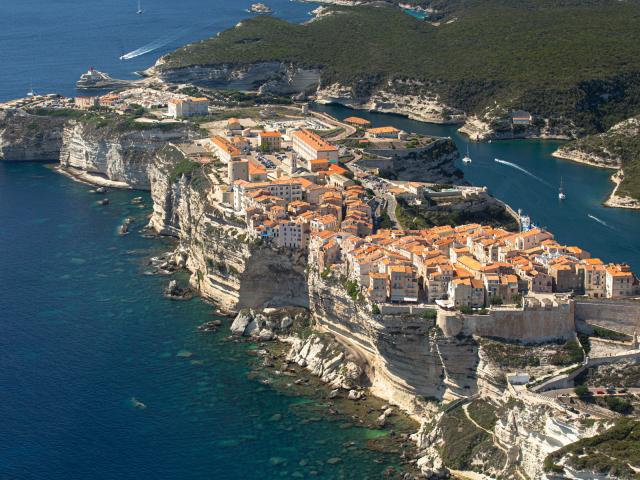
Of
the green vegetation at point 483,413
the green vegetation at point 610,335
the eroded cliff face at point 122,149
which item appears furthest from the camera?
the eroded cliff face at point 122,149

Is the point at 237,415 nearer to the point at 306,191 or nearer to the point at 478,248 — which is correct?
the point at 478,248

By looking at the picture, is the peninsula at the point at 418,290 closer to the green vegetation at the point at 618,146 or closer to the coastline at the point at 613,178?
the coastline at the point at 613,178

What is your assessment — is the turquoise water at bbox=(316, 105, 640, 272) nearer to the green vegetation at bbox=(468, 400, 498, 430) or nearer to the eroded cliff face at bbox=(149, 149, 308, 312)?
the eroded cliff face at bbox=(149, 149, 308, 312)

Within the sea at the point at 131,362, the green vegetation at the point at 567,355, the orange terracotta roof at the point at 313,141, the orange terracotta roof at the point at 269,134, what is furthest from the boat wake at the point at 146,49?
the green vegetation at the point at 567,355

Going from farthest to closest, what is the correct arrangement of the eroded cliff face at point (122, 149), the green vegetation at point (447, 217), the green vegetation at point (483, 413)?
the eroded cliff face at point (122, 149), the green vegetation at point (447, 217), the green vegetation at point (483, 413)

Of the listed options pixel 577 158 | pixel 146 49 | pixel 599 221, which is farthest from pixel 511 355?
pixel 146 49

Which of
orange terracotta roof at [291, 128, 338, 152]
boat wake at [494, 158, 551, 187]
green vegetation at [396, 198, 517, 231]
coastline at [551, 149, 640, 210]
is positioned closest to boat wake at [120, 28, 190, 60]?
boat wake at [494, 158, 551, 187]
